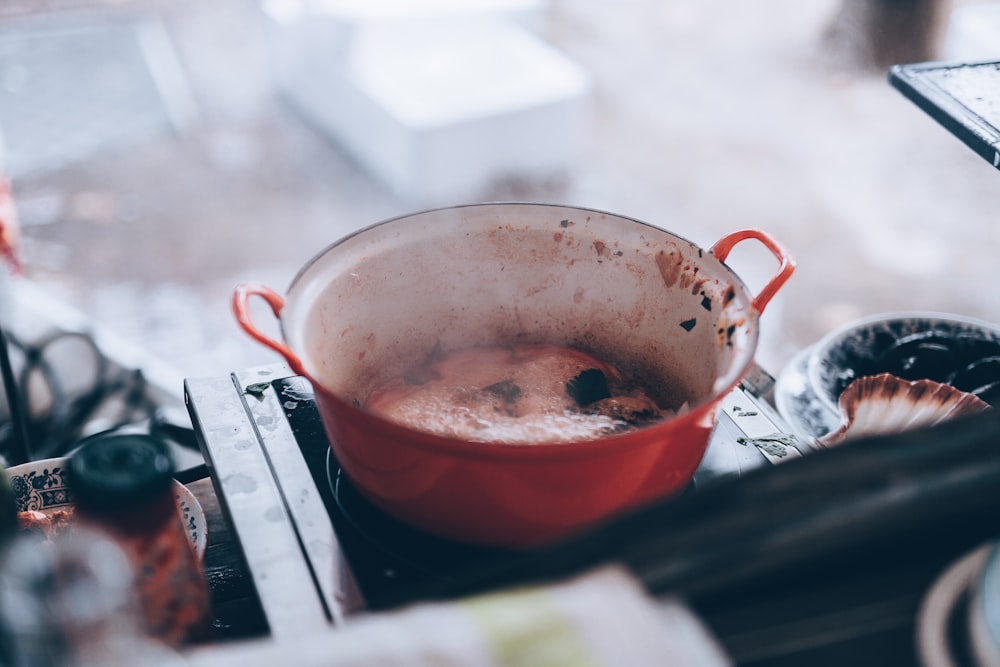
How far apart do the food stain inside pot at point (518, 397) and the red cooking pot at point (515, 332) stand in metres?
0.03

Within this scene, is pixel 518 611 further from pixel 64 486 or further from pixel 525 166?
pixel 525 166

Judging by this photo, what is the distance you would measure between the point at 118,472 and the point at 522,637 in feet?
1.27

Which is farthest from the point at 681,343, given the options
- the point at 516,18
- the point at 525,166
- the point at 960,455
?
the point at 516,18

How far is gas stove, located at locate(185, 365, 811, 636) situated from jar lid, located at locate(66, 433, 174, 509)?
253 mm

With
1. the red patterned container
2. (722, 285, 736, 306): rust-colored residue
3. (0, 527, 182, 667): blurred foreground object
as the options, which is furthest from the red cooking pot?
(0, 527, 182, 667): blurred foreground object

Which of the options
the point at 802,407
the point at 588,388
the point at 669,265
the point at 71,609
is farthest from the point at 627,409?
the point at 71,609

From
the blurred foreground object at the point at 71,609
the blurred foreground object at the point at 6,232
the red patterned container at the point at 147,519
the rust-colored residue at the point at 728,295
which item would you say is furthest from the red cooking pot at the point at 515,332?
the blurred foreground object at the point at 6,232

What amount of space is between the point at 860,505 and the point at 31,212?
4.25 meters

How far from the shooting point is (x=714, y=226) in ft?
13.4

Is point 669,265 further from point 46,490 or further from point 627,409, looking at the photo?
point 46,490

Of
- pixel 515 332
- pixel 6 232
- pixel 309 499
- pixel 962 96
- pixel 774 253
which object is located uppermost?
pixel 962 96

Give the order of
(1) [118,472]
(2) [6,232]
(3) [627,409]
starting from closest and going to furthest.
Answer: (1) [118,472], (3) [627,409], (2) [6,232]

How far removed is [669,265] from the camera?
4.04 feet

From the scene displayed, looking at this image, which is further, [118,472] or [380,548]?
[380,548]
